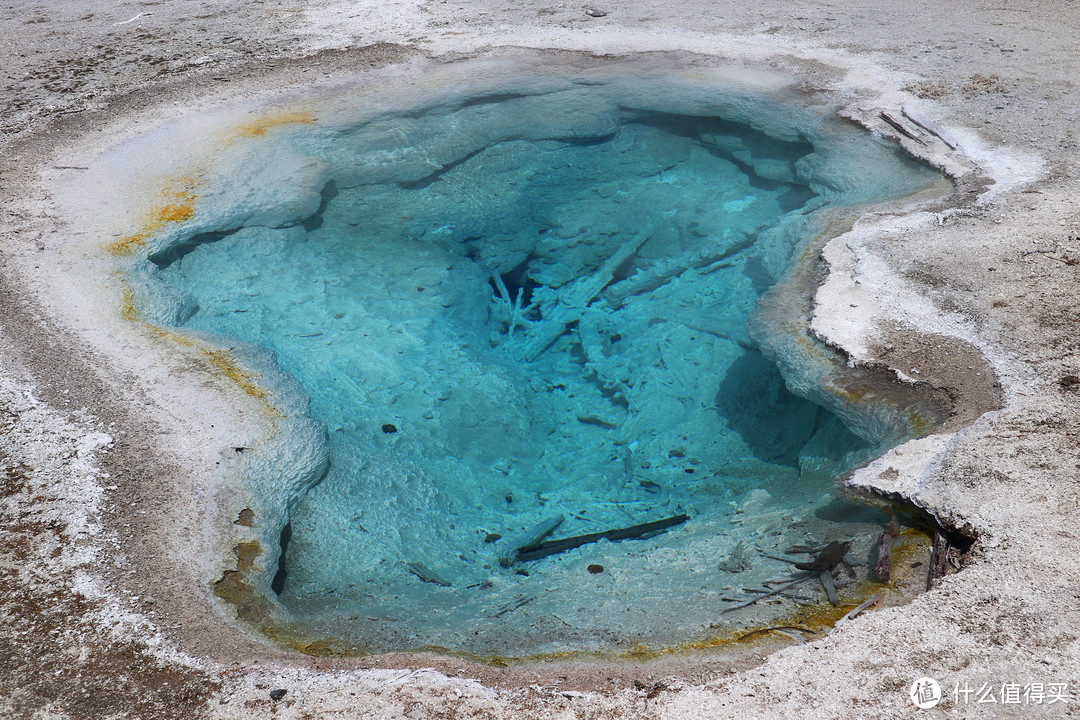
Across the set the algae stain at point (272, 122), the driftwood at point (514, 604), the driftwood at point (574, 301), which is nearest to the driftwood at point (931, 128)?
the driftwood at point (574, 301)

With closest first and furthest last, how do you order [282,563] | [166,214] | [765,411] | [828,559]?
1. [828,559]
2. [282,563]
3. [765,411]
4. [166,214]

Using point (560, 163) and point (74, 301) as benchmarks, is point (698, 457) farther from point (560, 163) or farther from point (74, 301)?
point (74, 301)

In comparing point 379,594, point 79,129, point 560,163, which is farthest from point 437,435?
point 79,129

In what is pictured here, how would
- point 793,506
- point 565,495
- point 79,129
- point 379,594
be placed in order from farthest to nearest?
1. point 79,129
2. point 565,495
3. point 793,506
4. point 379,594

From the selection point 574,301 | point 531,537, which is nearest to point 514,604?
point 531,537

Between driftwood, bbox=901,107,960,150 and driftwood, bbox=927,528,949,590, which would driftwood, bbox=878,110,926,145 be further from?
driftwood, bbox=927,528,949,590

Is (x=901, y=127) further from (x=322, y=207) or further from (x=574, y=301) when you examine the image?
(x=322, y=207)
